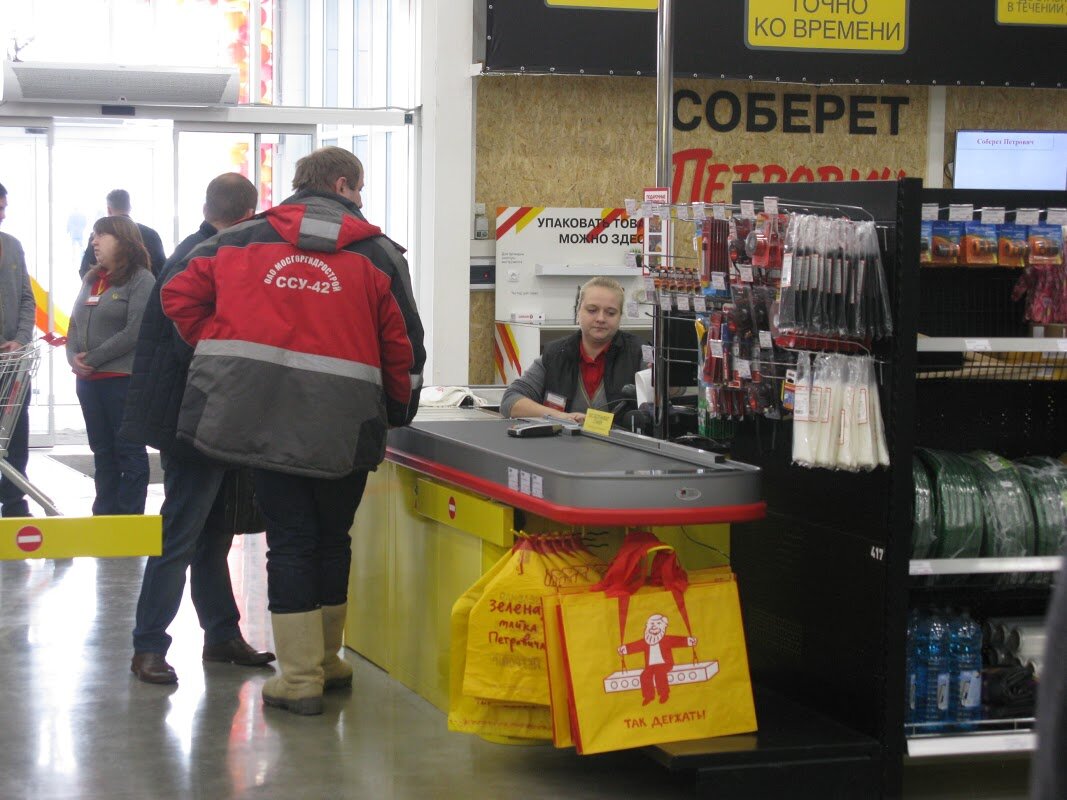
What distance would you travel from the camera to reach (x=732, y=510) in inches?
142

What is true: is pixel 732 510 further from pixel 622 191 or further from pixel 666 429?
pixel 622 191

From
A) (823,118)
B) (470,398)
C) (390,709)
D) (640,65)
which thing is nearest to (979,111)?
(823,118)

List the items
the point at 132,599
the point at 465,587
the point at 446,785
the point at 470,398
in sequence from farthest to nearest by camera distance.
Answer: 1. the point at 132,599
2. the point at 470,398
3. the point at 465,587
4. the point at 446,785

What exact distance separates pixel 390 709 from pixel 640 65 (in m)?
5.72

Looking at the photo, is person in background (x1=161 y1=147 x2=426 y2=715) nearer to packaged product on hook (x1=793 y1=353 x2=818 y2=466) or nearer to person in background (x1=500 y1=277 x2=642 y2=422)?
person in background (x1=500 y1=277 x2=642 y2=422)

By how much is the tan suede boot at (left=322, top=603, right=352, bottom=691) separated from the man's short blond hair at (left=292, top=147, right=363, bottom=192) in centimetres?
130

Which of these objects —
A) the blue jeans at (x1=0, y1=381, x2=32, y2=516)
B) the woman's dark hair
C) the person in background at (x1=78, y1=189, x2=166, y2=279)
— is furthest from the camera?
the person in background at (x1=78, y1=189, x2=166, y2=279)

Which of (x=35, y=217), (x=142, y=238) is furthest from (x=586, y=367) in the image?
(x=35, y=217)

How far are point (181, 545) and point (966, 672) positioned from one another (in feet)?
7.98

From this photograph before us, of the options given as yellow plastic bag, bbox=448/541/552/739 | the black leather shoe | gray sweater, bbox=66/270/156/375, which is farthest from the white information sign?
yellow plastic bag, bbox=448/541/552/739

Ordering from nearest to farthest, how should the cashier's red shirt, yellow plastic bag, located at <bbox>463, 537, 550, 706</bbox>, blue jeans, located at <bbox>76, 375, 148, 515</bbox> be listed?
yellow plastic bag, located at <bbox>463, 537, 550, 706</bbox>
the cashier's red shirt
blue jeans, located at <bbox>76, 375, 148, 515</bbox>

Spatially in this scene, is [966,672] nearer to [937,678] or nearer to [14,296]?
[937,678]

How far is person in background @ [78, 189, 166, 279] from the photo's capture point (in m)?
7.62

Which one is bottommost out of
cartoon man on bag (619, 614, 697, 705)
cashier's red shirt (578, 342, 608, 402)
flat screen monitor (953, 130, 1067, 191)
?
cartoon man on bag (619, 614, 697, 705)
